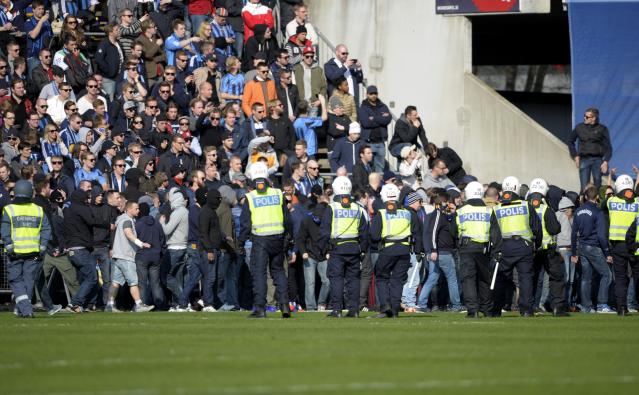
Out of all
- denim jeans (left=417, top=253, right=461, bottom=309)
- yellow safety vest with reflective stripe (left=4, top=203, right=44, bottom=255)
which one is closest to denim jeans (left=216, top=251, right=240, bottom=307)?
denim jeans (left=417, top=253, right=461, bottom=309)

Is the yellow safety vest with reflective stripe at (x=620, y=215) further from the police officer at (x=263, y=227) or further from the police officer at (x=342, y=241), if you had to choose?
the police officer at (x=263, y=227)

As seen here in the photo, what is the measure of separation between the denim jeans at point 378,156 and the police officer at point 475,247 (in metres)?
6.29

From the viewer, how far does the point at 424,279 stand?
2436 centimetres

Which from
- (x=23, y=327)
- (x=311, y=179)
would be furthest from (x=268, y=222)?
(x=311, y=179)

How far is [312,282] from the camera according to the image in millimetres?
23656

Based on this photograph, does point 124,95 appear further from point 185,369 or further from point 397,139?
point 185,369

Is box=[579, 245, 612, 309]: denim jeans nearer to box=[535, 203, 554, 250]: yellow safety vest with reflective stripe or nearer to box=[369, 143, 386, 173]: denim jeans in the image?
box=[535, 203, 554, 250]: yellow safety vest with reflective stripe

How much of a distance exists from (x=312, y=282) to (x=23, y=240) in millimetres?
6058

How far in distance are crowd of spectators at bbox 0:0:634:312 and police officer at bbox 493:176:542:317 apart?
1755 mm

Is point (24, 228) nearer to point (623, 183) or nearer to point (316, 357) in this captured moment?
point (316, 357)

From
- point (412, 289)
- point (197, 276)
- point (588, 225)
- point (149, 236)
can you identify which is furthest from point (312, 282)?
point (588, 225)

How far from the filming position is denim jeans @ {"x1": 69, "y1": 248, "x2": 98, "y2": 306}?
2188cm

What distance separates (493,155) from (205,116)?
735cm

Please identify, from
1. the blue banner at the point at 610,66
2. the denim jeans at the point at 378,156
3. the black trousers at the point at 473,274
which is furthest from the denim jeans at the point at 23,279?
the blue banner at the point at 610,66
